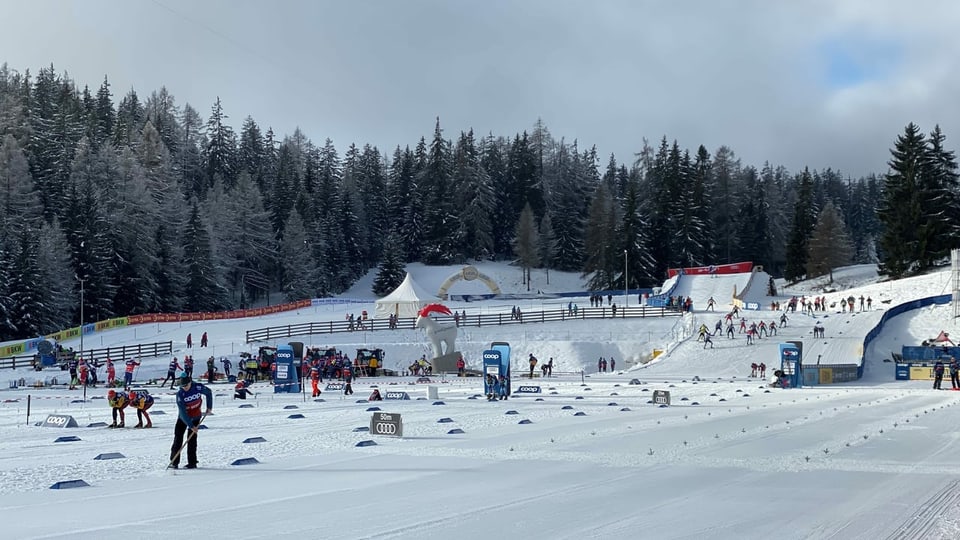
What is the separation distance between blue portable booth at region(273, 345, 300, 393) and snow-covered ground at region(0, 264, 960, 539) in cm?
106

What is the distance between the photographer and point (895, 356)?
46094mm

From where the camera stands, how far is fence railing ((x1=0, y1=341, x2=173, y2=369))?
4522 cm

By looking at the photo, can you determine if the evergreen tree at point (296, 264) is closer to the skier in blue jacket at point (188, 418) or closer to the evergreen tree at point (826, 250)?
Answer: the evergreen tree at point (826, 250)

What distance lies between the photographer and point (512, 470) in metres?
12.9

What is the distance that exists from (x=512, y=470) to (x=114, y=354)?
41.7 m

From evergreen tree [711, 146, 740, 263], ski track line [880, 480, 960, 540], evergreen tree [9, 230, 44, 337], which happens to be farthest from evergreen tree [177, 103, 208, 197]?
ski track line [880, 480, 960, 540]

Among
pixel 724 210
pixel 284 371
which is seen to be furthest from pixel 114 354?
pixel 724 210

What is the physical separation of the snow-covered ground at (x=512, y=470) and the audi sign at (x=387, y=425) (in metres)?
0.22

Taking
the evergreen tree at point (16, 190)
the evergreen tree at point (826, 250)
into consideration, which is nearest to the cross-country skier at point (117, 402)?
the evergreen tree at point (16, 190)

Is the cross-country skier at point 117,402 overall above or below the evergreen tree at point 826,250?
below

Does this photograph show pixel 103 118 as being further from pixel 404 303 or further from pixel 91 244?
pixel 404 303

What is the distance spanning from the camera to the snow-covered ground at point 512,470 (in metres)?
9.11

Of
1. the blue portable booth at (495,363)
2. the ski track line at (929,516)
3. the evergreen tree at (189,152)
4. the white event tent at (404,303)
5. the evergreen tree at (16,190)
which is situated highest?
the evergreen tree at (189,152)

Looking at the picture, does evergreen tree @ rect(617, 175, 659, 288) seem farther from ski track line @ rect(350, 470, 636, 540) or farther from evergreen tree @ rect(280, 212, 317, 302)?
ski track line @ rect(350, 470, 636, 540)
